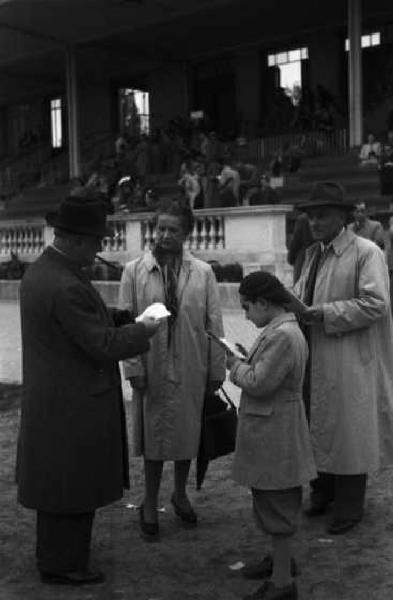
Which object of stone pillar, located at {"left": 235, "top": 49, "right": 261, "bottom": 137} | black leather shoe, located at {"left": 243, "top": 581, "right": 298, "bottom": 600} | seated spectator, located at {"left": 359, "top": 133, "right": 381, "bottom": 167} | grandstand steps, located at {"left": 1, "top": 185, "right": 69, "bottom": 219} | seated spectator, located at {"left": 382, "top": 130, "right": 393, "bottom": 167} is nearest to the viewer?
black leather shoe, located at {"left": 243, "top": 581, "right": 298, "bottom": 600}

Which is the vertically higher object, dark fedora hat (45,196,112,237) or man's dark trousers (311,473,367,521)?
dark fedora hat (45,196,112,237)

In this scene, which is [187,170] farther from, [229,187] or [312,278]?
[312,278]

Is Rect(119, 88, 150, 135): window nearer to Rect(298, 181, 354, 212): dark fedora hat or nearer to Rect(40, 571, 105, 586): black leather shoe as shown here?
Rect(298, 181, 354, 212): dark fedora hat

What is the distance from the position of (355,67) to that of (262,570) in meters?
21.5

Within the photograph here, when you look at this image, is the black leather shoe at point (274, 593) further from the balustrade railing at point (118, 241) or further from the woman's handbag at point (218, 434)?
the balustrade railing at point (118, 241)

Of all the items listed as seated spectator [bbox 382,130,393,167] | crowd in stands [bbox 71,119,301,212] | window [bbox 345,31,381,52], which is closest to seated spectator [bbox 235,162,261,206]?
crowd in stands [bbox 71,119,301,212]

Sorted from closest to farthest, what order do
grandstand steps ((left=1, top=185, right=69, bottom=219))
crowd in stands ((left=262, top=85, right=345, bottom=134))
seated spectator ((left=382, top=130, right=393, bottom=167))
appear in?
seated spectator ((left=382, top=130, right=393, bottom=167)) < crowd in stands ((left=262, top=85, right=345, bottom=134)) < grandstand steps ((left=1, top=185, right=69, bottom=219))

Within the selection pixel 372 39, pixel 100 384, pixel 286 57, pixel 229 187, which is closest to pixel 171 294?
pixel 100 384

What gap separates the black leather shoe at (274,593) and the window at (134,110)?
31426 mm

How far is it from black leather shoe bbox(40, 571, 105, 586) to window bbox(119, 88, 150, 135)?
102 ft

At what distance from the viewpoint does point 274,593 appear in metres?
4.11

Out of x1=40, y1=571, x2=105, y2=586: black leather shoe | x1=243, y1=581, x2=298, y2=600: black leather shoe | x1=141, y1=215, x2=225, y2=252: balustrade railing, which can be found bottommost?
x1=40, y1=571, x2=105, y2=586: black leather shoe

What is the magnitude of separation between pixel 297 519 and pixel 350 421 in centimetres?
92

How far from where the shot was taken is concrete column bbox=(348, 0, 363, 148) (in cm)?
2406
